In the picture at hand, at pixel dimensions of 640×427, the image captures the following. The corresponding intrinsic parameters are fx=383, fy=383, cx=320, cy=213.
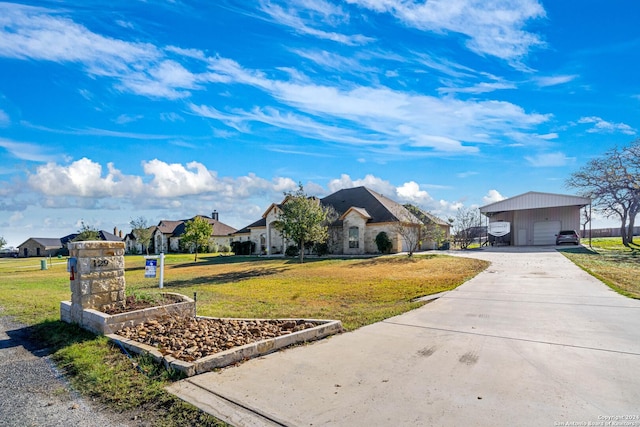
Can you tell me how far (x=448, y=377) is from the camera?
445 centimetres

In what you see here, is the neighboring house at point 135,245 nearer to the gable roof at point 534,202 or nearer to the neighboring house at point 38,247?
the neighboring house at point 38,247

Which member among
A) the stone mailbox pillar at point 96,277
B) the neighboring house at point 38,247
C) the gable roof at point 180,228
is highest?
the gable roof at point 180,228

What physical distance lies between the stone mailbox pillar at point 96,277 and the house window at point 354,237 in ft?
87.3

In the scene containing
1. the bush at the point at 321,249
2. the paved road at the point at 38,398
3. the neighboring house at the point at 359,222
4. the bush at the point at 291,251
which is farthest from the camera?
the bush at the point at 291,251

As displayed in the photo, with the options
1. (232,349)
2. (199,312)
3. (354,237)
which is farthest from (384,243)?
(232,349)

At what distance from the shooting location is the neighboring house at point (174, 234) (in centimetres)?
5962

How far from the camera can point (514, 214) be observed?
125 ft

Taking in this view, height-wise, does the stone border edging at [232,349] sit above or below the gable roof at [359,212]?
below

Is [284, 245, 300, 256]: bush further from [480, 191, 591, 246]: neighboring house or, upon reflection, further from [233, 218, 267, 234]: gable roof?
[480, 191, 591, 246]: neighboring house

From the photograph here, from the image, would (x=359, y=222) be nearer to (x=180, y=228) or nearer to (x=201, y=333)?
(x=201, y=333)

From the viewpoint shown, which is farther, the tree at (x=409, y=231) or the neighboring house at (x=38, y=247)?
the neighboring house at (x=38, y=247)

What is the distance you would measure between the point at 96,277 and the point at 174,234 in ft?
189

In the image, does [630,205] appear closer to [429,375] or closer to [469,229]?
[469,229]

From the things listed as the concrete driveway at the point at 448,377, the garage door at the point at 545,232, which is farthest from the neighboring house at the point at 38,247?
the concrete driveway at the point at 448,377
